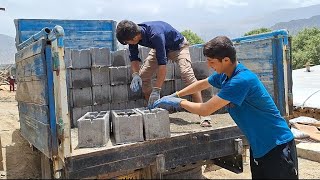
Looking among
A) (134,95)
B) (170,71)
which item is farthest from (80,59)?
(170,71)

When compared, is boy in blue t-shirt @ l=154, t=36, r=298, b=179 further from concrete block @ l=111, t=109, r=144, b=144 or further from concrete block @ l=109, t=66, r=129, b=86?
concrete block @ l=109, t=66, r=129, b=86

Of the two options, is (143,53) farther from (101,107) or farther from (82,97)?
(82,97)

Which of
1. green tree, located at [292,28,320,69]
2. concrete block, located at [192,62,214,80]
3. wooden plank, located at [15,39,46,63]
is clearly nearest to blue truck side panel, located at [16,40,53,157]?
wooden plank, located at [15,39,46,63]

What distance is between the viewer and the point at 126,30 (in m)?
3.65

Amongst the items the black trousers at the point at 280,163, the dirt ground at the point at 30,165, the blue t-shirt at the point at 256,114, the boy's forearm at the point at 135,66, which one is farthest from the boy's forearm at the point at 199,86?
the boy's forearm at the point at 135,66

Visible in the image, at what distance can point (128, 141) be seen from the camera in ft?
9.18

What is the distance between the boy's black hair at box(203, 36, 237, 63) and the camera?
7.81 feet

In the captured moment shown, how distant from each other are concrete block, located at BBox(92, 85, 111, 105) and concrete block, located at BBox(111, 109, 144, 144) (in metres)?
1.28

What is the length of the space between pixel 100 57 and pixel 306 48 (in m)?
26.6

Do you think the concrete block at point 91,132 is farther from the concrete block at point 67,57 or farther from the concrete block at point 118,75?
the concrete block at point 118,75

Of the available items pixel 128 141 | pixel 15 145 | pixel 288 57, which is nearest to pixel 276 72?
pixel 288 57

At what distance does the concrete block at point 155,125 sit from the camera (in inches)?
112

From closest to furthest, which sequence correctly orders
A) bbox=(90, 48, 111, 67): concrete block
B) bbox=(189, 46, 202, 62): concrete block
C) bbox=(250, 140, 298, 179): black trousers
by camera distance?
bbox=(250, 140, 298, 179): black trousers
bbox=(90, 48, 111, 67): concrete block
bbox=(189, 46, 202, 62): concrete block

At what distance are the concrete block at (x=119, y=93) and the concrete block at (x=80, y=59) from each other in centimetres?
49
